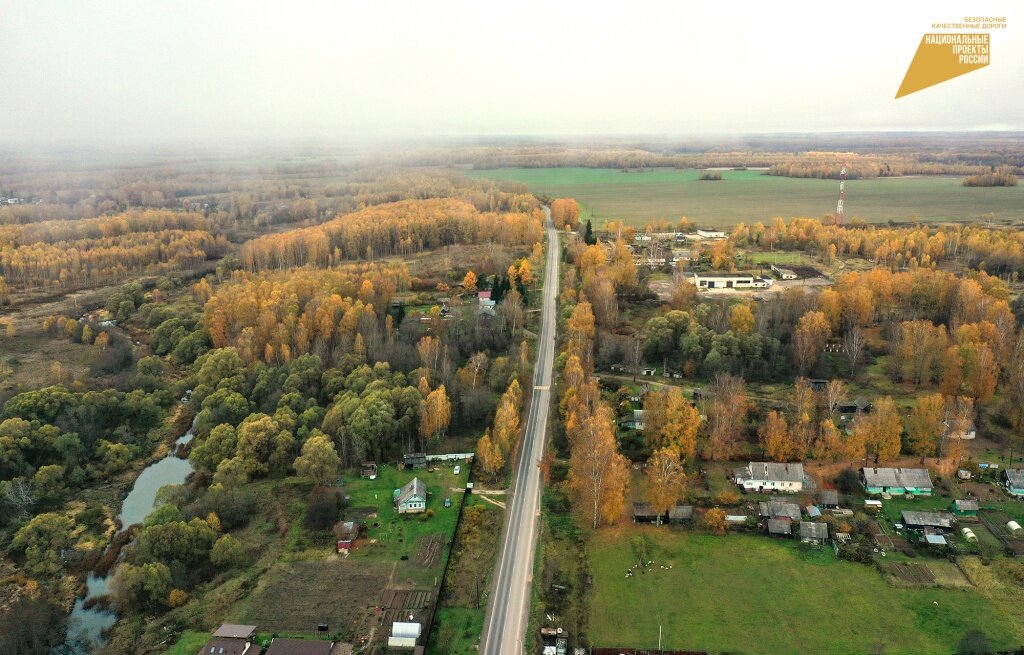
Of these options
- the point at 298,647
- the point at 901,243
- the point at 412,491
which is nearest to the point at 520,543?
the point at 412,491

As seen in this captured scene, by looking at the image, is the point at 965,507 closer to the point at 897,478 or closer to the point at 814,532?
the point at 897,478

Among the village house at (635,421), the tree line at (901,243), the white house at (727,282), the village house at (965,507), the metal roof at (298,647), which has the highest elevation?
the tree line at (901,243)

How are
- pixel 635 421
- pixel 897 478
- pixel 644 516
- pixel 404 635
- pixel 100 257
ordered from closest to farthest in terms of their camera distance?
1. pixel 404 635
2. pixel 644 516
3. pixel 897 478
4. pixel 635 421
5. pixel 100 257

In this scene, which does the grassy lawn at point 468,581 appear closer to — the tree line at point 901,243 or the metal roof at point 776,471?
the metal roof at point 776,471

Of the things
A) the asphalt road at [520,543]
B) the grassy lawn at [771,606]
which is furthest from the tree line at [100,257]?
the grassy lawn at [771,606]

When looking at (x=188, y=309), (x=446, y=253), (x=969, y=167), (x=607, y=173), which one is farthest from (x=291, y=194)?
(x=969, y=167)

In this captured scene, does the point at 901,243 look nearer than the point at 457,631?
No

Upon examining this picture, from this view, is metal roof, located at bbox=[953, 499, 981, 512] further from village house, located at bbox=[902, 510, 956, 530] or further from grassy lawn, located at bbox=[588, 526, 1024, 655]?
grassy lawn, located at bbox=[588, 526, 1024, 655]

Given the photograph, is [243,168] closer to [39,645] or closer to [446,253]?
[446,253]
